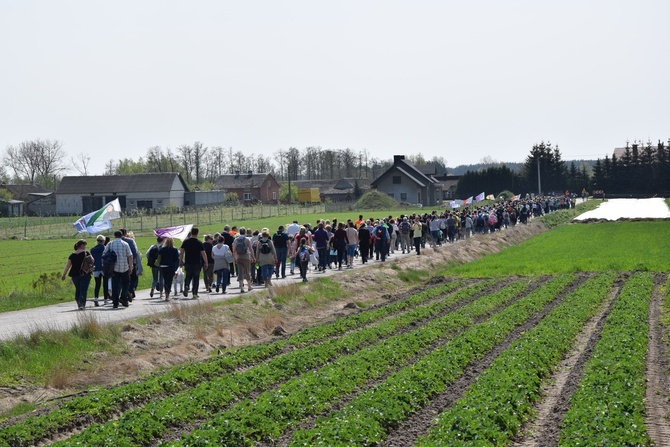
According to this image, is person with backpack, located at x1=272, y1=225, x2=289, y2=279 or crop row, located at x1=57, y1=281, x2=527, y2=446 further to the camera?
person with backpack, located at x1=272, y1=225, x2=289, y2=279

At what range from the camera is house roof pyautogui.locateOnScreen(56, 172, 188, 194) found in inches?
4028

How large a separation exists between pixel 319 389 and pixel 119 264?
1012 cm

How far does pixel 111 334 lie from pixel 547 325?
28.2ft

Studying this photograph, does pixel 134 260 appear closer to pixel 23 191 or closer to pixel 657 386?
pixel 657 386

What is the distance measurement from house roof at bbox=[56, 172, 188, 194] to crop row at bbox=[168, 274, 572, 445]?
86.1 metres

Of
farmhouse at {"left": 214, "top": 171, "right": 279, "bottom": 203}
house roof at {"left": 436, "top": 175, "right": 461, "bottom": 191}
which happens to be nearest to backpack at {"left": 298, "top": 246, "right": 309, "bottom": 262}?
farmhouse at {"left": 214, "top": 171, "right": 279, "bottom": 203}

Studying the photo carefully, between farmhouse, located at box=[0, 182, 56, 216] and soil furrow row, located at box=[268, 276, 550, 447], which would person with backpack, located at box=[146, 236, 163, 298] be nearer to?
soil furrow row, located at box=[268, 276, 550, 447]

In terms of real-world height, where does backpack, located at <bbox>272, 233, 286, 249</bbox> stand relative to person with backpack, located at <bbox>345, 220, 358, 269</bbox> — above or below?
above

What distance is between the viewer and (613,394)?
40.7 ft

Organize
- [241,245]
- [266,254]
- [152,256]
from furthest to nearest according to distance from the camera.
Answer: [266,254] → [241,245] → [152,256]

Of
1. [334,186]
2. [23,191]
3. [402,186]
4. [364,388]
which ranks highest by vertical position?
[23,191]

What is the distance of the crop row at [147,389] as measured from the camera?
37.0 ft

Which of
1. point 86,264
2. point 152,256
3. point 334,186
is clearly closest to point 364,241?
point 152,256

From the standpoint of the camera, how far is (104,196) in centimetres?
10088
